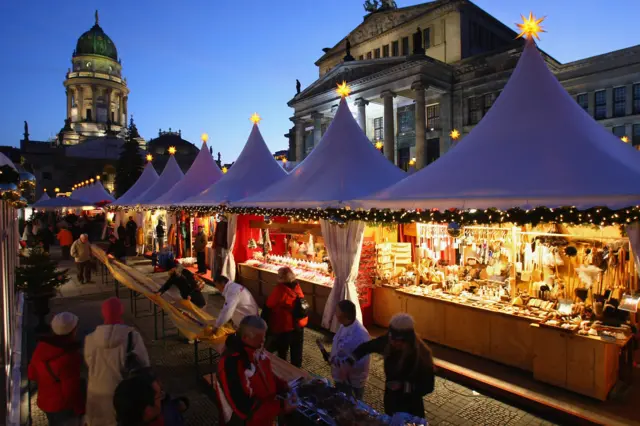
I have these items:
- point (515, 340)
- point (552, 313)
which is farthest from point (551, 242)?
point (515, 340)

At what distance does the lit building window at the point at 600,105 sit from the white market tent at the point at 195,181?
24.7 m

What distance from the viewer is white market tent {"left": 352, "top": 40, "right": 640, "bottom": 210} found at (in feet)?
14.2

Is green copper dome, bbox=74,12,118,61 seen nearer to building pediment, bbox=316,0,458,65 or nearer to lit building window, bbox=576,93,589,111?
building pediment, bbox=316,0,458,65

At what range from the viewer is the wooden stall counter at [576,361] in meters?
5.38

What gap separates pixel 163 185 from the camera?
57.5 ft

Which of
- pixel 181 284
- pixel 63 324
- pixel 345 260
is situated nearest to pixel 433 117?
pixel 345 260

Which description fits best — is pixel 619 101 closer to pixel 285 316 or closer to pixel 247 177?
pixel 247 177

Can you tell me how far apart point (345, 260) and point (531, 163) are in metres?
4.02

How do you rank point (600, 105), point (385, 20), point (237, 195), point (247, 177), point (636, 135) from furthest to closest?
point (385, 20)
point (600, 105)
point (636, 135)
point (247, 177)
point (237, 195)

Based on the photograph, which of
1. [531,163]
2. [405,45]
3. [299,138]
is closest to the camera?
[531,163]

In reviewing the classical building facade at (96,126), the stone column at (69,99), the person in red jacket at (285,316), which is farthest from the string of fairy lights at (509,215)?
the stone column at (69,99)

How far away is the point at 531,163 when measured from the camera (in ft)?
15.7

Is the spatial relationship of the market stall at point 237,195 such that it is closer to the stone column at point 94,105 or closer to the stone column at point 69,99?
the stone column at point 94,105

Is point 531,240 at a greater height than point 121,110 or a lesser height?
lesser
